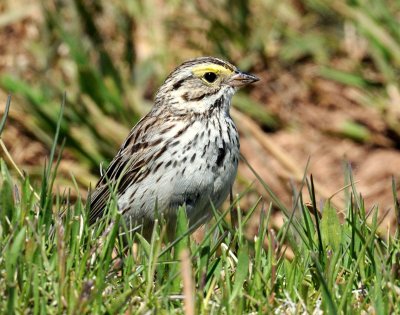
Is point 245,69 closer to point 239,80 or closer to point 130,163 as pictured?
point 239,80

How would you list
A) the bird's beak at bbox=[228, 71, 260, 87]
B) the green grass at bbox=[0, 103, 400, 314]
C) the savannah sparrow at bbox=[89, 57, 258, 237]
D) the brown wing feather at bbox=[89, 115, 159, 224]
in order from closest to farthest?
the green grass at bbox=[0, 103, 400, 314] < the savannah sparrow at bbox=[89, 57, 258, 237] < the brown wing feather at bbox=[89, 115, 159, 224] < the bird's beak at bbox=[228, 71, 260, 87]

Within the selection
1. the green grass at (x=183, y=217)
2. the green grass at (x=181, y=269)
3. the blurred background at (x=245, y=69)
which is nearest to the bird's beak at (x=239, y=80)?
the green grass at (x=183, y=217)

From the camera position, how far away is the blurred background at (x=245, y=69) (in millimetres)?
7719

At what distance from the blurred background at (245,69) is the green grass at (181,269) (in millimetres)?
3444

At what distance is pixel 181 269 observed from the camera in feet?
10.5

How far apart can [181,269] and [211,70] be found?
229 cm

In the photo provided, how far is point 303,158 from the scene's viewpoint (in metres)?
8.22

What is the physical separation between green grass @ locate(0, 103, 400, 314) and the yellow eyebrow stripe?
5.21 ft

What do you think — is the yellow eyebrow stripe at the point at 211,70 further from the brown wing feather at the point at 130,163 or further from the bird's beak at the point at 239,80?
the brown wing feather at the point at 130,163

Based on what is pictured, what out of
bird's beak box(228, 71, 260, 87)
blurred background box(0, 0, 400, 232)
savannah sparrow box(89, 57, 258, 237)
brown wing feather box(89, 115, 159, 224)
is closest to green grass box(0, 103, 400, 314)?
savannah sparrow box(89, 57, 258, 237)

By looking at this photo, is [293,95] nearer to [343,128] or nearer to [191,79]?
[343,128]

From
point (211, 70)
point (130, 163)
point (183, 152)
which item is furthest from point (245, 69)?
point (183, 152)

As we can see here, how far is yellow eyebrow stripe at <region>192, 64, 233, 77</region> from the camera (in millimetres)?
5328

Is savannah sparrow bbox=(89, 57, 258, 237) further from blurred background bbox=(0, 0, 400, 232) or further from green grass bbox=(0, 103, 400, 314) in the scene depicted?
blurred background bbox=(0, 0, 400, 232)
